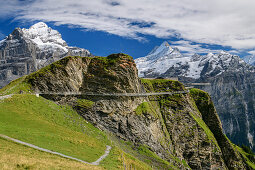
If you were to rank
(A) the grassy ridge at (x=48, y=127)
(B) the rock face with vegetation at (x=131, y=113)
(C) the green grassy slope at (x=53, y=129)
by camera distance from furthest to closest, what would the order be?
(B) the rock face with vegetation at (x=131, y=113)
(A) the grassy ridge at (x=48, y=127)
(C) the green grassy slope at (x=53, y=129)

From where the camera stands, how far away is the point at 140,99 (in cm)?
9750

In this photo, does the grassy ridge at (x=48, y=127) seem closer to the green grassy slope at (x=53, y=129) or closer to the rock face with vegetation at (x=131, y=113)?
the green grassy slope at (x=53, y=129)

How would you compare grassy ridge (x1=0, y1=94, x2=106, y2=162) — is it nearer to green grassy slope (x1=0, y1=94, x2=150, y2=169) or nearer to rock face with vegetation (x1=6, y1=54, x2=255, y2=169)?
green grassy slope (x1=0, y1=94, x2=150, y2=169)

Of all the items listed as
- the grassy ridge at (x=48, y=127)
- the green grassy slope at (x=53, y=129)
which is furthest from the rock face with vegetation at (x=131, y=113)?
the grassy ridge at (x=48, y=127)

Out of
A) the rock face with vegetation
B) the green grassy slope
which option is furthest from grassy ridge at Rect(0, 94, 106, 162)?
the rock face with vegetation

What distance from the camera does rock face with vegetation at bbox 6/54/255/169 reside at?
256 feet

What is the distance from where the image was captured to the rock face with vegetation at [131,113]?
256 ft

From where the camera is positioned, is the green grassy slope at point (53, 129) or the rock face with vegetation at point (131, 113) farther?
the rock face with vegetation at point (131, 113)

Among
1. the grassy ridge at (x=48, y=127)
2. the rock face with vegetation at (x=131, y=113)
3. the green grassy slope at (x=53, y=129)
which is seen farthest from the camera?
the rock face with vegetation at (x=131, y=113)

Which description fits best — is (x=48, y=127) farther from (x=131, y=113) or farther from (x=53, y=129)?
(x=131, y=113)

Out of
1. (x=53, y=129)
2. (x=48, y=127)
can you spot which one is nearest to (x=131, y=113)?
(x=53, y=129)

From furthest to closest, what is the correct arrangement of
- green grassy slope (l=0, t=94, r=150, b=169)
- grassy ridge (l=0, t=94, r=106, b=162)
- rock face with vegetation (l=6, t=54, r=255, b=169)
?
1. rock face with vegetation (l=6, t=54, r=255, b=169)
2. grassy ridge (l=0, t=94, r=106, b=162)
3. green grassy slope (l=0, t=94, r=150, b=169)

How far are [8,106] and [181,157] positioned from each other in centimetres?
7313

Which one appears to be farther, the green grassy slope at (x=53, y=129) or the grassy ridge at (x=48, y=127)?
the grassy ridge at (x=48, y=127)
